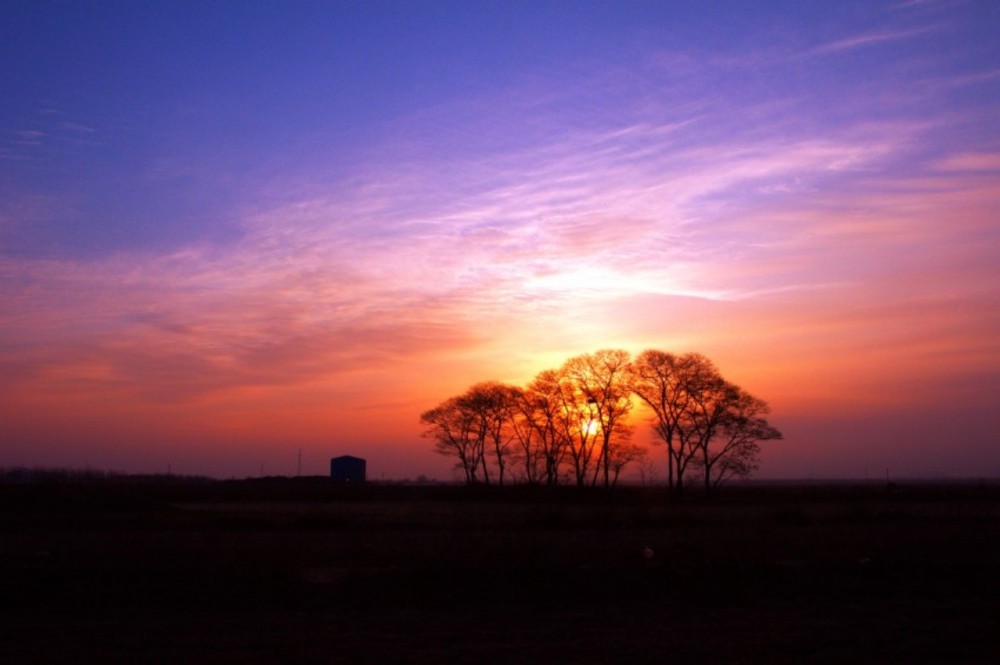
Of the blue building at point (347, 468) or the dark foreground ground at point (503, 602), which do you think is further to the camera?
the blue building at point (347, 468)

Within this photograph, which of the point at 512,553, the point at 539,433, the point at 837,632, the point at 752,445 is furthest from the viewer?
the point at 539,433

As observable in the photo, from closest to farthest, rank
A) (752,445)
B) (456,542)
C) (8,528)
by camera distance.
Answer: (456,542), (8,528), (752,445)

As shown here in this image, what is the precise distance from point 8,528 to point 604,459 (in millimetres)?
57032

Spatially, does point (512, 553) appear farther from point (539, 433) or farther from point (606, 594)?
point (539, 433)

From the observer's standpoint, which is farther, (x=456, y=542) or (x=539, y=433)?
(x=539, y=433)

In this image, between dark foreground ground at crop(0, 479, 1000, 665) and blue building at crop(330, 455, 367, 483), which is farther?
blue building at crop(330, 455, 367, 483)

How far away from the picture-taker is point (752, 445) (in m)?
82.1

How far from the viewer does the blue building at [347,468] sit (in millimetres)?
130500

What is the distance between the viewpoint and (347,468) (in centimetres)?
13125

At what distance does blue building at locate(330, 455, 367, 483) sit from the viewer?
130m

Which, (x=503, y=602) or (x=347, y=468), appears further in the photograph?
(x=347, y=468)

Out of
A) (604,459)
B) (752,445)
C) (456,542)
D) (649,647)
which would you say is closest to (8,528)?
(456,542)

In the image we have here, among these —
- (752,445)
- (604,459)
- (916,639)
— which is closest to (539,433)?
(604,459)

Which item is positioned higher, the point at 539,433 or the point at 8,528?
the point at 539,433
